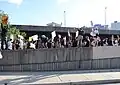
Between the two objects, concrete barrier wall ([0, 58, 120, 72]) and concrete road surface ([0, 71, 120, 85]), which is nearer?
concrete road surface ([0, 71, 120, 85])

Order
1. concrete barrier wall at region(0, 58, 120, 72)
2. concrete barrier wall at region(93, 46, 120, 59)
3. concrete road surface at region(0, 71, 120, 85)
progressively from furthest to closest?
concrete barrier wall at region(93, 46, 120, 59) → concrete barrier wall at region(0, 58, 120, 72) → concrete road surface at region(0, 71, 120, 85)

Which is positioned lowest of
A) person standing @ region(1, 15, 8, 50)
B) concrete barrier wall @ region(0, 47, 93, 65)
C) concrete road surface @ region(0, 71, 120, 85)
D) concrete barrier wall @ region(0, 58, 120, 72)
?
concrete road surface @ region(0, 71, 120, 85)

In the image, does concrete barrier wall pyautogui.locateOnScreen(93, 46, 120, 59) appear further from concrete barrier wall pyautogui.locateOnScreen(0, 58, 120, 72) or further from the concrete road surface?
the concrete road surface

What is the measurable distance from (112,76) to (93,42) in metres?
7.32

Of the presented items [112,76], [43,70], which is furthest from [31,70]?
[112,76]

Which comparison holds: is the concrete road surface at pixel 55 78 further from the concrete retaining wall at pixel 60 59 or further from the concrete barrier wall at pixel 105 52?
the concrete barrier wall at pixel 105 52

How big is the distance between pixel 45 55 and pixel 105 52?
3815mm

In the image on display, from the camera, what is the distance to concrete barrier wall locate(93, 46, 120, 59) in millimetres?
19891

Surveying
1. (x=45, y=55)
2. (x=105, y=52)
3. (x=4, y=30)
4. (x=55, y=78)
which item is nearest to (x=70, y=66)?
(x=45, y=55)

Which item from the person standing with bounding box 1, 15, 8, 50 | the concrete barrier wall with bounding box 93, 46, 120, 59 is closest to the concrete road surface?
the concrete barrier wall with bounding box 93, 46, 120, 59

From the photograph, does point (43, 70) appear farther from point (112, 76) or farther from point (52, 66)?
point (112, 76)

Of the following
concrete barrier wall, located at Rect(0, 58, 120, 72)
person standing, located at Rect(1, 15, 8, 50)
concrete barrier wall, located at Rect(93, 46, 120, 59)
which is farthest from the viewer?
person standing, located at Rect(1, 15, 8, 50)

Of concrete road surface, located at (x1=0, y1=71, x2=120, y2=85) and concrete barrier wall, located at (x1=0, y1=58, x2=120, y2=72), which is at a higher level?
concrete barrier wall, located at (x1=0, y1=58, x2=120, y2=72)

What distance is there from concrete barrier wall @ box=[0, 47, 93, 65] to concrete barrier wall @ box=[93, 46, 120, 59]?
36 centimetres
